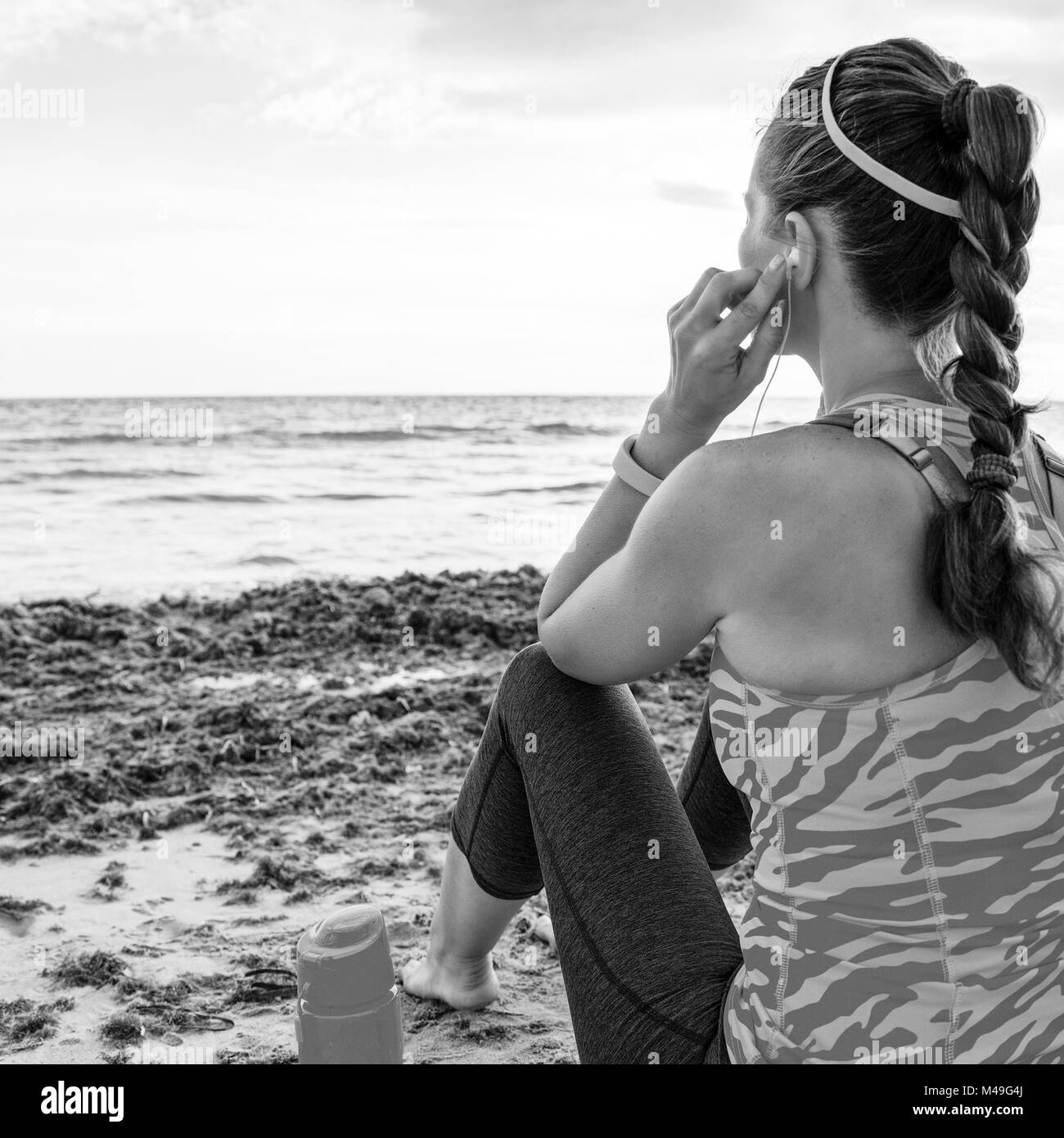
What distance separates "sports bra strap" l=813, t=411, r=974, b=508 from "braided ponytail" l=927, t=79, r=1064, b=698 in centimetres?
2

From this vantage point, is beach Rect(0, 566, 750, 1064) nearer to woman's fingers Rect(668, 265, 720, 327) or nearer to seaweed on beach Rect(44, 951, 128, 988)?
seaweed on beach Rect(44, 951, 128, 988)

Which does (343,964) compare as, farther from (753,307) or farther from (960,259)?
(960,259)

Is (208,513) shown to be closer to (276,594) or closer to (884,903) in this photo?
(276,594)

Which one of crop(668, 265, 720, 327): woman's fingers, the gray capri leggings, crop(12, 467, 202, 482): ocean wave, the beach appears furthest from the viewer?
crop(12, 467, 202, 482): ocean wave

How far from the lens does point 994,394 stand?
1230mm

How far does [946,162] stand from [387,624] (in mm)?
3990

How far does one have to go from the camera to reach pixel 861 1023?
117 cm

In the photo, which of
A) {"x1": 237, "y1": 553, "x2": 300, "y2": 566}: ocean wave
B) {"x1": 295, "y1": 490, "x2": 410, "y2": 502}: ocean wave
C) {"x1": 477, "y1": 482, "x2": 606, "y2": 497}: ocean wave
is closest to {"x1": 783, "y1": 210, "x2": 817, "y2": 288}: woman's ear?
{"x1": 237, "y1": 553, "x2": 300, "y2": 566}: ocean wave

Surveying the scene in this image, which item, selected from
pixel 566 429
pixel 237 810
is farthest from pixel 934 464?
pixel 566 429

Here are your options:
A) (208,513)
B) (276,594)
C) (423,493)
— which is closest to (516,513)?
(423,493)

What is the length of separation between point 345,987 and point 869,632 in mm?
687

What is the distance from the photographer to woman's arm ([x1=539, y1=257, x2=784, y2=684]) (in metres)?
1.24

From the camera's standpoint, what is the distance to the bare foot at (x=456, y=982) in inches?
86.8

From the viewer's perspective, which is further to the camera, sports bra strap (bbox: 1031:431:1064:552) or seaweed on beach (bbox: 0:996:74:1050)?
seaweed on beach (bbox: 0:996:74:1050)
